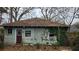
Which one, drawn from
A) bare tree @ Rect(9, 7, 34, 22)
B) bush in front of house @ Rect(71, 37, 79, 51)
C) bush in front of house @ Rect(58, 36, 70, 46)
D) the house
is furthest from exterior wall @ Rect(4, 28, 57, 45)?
bush in front of house @ Rect(71, 37, 79, 51)

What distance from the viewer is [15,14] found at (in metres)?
2.33

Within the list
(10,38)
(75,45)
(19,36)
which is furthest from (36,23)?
(75,45)

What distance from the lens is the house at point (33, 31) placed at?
2.27m

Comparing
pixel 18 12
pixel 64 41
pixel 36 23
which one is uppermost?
pixel 18 12

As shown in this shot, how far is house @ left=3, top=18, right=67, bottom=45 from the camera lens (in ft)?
7.45

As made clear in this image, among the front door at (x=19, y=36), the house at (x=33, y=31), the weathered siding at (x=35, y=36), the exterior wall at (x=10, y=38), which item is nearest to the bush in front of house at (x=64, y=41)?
the house at (x=33, y=31)

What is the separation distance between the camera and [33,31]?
2.26 m

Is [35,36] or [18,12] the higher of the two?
[18,12]

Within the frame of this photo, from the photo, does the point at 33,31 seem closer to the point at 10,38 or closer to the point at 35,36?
the point at 35,36

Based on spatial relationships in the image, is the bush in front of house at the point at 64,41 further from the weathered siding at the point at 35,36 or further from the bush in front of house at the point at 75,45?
the weathered siding at the point at 35,36

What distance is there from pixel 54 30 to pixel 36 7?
535 millimetres
